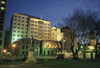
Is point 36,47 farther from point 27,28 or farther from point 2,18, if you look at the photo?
point 27,28

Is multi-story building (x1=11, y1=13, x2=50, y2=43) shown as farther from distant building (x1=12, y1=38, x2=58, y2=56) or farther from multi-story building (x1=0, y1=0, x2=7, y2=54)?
multi-story building (x1=0, y1=0, x2=7, y2=54)

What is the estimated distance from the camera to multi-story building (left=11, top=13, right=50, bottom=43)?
91981mm

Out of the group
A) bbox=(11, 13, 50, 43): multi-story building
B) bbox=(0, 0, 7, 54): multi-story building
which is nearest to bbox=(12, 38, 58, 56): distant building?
bbox=(0, 0, 7, 54): multi-story building

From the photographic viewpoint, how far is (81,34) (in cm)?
3142

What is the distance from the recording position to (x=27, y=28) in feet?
330

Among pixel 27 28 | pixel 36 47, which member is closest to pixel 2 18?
pixel 36 47

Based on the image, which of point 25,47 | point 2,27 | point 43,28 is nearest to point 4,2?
point 2,27

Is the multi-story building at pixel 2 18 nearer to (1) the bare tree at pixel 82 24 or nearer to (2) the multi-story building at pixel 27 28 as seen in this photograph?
(2) the multi-story building at pixel 27 28

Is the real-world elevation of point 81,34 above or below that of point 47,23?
below

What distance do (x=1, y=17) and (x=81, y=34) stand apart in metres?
48.6

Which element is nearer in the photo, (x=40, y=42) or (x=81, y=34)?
(x=81, y=34)

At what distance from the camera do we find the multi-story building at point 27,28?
91981 mm

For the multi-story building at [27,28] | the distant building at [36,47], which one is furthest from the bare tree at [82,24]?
the multi-story building at [27,28]

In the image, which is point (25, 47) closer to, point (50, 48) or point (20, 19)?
point (50, 48)
